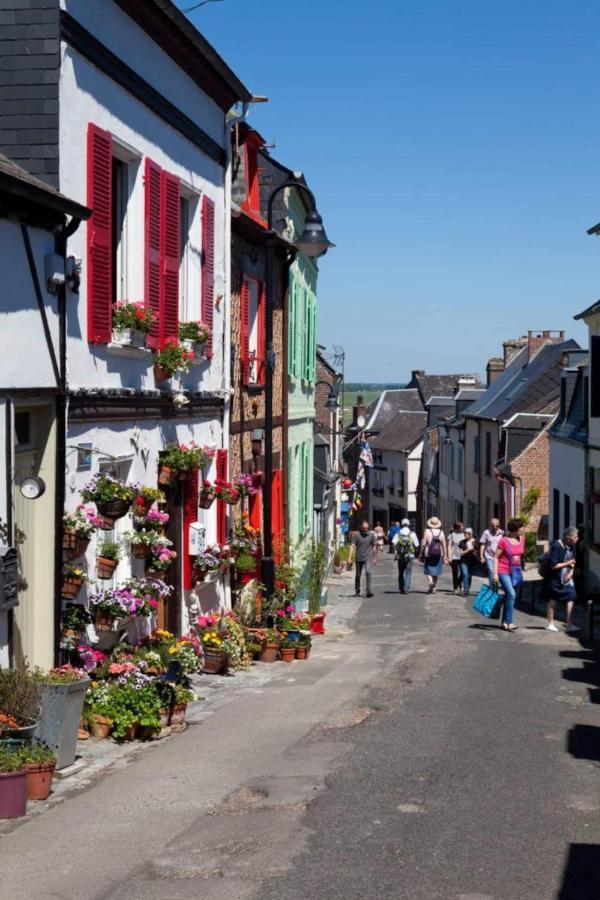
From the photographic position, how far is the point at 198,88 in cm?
1428

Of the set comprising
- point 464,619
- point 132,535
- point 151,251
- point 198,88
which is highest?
point 198,88

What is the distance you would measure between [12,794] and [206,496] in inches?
287

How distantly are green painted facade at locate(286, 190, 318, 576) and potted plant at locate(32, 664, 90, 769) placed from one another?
1335cm

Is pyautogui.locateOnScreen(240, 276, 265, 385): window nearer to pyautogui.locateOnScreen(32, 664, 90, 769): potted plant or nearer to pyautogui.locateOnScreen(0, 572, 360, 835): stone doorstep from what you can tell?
pyautogui.locateOnScreen(0, 572, 360, 835): stone doorstep

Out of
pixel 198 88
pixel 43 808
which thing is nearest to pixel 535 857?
pixel 43 808

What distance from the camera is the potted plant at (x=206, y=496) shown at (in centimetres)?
1449

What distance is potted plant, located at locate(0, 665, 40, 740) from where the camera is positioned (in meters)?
7.94

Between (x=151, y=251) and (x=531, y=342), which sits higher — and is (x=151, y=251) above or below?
below

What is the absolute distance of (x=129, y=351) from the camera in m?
11.5

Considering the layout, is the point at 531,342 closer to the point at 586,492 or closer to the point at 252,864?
the point at 586,492

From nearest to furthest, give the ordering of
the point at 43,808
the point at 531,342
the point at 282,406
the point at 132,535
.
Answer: the point at 43,808
the point at 132,535
the point at 282,406
the point at 531,342

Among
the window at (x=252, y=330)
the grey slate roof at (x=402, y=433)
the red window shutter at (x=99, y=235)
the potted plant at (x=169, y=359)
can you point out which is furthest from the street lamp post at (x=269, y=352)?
the grey slate roof at (x=402, y=433)

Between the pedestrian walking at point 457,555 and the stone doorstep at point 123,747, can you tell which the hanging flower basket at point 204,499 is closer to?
the stone doorstep at point 123,747

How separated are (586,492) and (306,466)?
5.83 meters
